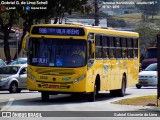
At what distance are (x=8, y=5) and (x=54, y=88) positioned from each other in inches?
772

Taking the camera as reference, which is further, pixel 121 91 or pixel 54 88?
pixel 121 91

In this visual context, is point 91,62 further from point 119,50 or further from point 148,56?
point 148,56

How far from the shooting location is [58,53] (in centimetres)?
2264

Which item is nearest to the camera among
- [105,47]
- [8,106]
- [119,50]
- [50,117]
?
[50,117]

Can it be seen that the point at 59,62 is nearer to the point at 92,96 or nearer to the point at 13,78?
the point at 92,96

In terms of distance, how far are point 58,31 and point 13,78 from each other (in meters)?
8.79

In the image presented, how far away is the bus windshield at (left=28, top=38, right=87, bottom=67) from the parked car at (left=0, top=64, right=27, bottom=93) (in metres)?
7.99

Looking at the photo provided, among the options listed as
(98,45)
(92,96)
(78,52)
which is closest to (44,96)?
(92,96)

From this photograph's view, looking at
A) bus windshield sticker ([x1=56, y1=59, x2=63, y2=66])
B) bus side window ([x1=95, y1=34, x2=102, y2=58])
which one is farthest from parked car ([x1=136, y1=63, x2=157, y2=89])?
bus windshield sticker ([x1=56, y1=59, x2=63, y2=66])

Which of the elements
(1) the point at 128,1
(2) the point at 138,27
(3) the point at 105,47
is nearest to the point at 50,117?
(3) the point at 105,47

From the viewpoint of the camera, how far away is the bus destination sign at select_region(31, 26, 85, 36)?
22766 millimetres

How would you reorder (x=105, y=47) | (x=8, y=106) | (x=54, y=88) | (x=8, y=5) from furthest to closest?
(x=8, y=5) → (x=105, y=47) → (x=54, y=88) → (x=8, y=106)

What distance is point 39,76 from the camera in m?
22.6

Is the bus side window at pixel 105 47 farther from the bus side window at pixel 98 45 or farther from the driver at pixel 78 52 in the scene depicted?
the driver at pixel 78 52
